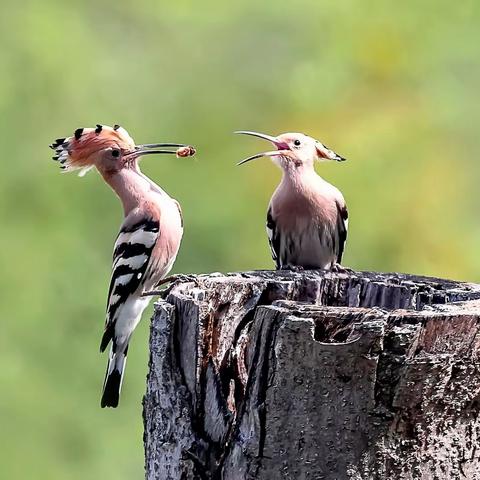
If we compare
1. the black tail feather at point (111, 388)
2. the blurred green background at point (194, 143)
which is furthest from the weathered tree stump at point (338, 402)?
the blurred green background at point (194, 143)

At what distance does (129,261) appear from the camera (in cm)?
349

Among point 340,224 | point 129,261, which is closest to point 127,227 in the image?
point 129,261

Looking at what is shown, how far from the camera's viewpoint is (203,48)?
5.70 m

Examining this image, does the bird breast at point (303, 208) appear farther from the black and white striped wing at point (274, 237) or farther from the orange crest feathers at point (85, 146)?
the orange crest feathers at point (85, 146)

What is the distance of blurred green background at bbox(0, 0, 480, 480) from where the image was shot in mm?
4777

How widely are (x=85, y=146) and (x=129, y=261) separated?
0.38m

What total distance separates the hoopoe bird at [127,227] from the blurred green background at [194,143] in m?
1.11

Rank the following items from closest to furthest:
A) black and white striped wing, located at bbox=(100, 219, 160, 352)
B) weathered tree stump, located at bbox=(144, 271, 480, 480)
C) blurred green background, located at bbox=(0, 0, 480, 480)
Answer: weathered tree stump, located at bbox=(144, 271, 480, 480), black and white striped wing, located at bbox=(100, 219, 160, 352), blurred green background, located at bbox=(0, 0, 480, 480)

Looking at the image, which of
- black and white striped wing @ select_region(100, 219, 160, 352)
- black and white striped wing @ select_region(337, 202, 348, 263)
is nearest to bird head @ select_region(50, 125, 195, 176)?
black and white striped wing @ select_region(100, 219, 160, 352)

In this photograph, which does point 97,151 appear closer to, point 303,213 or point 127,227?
point 127,227

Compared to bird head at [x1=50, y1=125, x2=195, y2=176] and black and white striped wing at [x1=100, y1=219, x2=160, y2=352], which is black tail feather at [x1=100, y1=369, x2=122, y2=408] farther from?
bird head at [x1=50, y1=125, x2=195, y2=176]

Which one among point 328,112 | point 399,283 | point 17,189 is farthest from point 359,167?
point 399,283

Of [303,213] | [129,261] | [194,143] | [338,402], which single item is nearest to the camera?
[338,402]

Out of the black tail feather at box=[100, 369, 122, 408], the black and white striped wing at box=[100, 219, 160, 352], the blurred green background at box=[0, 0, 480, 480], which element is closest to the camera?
the black and white striped wing at box=[100, 219, 160, 352]
